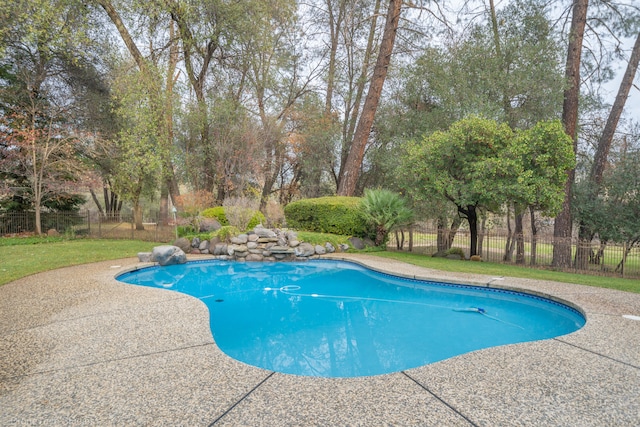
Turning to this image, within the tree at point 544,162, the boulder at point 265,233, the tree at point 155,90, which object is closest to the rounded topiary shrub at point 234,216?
the boulder at point 265,233

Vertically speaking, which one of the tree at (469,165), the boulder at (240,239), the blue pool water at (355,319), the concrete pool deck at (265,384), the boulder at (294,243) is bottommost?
the blue pool water at (355,319)

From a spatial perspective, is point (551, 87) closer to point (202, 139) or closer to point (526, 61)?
point (526, 61)

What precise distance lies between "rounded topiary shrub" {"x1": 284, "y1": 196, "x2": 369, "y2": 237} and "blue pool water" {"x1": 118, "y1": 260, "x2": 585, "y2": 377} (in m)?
3.53

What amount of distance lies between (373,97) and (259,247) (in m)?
7.27

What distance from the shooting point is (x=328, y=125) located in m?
16.5

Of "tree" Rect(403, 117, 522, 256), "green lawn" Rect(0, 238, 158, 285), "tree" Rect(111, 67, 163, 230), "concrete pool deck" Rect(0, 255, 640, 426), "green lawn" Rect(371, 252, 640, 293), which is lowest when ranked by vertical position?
"green lawn" Rect(0, 238, 158, 285)

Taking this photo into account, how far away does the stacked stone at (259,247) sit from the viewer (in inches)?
387

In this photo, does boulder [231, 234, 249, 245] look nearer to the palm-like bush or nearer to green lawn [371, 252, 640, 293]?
the palm-like bush

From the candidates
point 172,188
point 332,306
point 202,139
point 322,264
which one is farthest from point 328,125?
point 332,306

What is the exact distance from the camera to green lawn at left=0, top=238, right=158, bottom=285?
700cm

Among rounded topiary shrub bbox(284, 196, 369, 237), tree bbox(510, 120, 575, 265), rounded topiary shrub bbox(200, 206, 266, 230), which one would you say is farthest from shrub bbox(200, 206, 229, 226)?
tree bbox(510, 120, 575, 265)

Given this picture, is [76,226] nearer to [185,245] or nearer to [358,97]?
[185,245]

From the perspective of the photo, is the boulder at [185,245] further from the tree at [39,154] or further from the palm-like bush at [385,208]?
the tree at [39,154]

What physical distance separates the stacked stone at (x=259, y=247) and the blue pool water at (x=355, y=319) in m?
1.87
